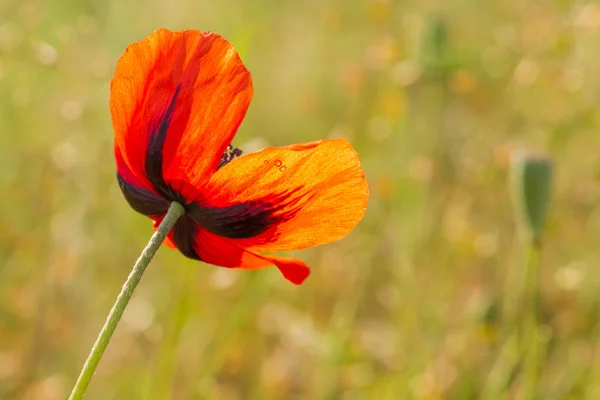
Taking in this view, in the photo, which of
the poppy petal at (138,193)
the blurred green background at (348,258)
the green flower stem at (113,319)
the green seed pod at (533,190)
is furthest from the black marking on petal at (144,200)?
the green seed pod at (533,190)

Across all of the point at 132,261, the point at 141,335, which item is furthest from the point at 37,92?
the point at 141,335

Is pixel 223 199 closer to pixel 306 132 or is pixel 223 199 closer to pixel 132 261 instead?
pixel 132 261

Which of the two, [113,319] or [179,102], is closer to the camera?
[113,319]

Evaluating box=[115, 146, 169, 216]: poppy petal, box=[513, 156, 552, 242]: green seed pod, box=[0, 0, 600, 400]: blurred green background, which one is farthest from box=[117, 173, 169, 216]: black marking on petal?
box=[513, 156, 552, 242]: green seed pod

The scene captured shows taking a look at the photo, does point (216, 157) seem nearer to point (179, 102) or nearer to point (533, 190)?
point (179, 102)

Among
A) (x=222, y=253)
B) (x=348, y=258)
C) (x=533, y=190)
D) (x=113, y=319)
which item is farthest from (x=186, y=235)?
(x=348, y=258)
